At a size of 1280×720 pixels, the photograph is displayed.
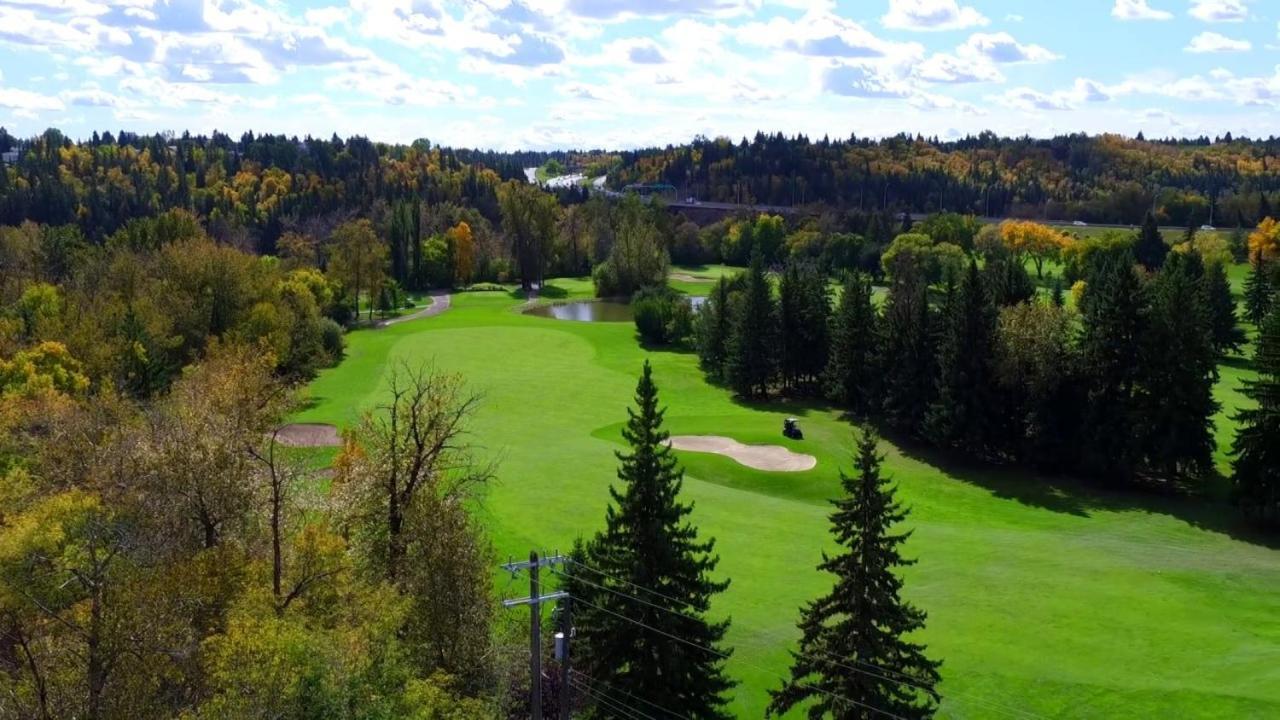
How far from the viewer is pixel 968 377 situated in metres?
55.5

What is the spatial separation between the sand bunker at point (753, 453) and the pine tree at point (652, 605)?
85.1 feet

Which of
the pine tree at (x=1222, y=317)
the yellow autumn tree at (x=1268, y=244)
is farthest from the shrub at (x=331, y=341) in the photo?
the yellow autumn tree at (x=1268, y=244)

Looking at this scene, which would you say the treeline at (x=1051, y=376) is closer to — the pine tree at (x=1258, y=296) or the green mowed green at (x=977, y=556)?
the green mowed green at (x=977, y=556)

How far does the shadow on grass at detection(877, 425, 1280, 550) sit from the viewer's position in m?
45.8

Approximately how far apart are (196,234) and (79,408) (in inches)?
2394

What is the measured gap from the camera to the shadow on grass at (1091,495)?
1805 inches

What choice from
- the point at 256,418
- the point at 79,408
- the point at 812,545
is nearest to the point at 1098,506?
the point at 812,545

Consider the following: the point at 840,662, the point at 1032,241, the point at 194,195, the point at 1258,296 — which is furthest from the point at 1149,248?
the point at 194,195

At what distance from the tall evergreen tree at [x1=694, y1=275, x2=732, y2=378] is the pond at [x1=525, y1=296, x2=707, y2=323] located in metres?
23.0

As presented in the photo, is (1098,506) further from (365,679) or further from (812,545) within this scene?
(365,679)

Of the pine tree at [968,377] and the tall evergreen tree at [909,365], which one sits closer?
the pine tree at [968,377]

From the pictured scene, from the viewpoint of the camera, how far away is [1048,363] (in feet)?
177

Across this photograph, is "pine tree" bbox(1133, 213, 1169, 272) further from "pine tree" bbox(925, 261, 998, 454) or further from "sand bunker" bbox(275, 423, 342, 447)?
"sand bunker" bbox(275, 423, 342, 447)

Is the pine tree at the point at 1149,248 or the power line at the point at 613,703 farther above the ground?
the pine tree at the point at 1149,248
